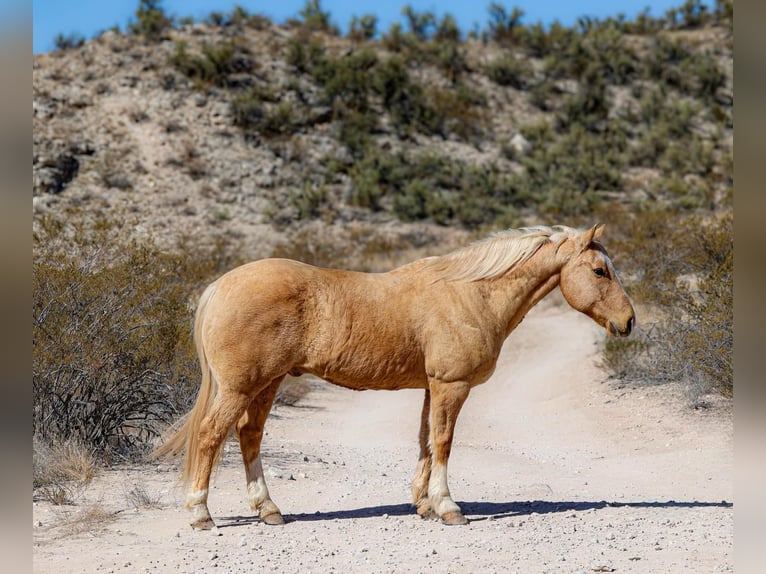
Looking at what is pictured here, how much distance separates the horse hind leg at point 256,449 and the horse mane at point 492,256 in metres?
1.62

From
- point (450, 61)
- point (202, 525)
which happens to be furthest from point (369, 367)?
point (450, 61)

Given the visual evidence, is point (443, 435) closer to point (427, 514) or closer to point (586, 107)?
point (427, 514)

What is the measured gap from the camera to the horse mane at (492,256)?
7449mm

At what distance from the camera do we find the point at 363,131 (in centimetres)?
3694

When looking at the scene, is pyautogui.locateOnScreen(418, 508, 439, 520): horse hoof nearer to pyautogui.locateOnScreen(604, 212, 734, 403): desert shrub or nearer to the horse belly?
the horse belly

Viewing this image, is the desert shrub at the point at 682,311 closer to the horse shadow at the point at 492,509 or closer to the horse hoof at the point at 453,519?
the horse shadow at the point at 492,509

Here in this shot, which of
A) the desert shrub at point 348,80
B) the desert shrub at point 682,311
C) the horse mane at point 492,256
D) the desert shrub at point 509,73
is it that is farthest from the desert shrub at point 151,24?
the horse mane at point 492,256

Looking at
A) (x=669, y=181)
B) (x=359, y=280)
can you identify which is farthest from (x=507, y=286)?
(x=669, y=181)

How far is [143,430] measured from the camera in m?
10.9

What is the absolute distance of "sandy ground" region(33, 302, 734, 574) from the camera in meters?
6.18

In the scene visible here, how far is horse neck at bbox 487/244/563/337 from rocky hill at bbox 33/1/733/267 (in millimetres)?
17925

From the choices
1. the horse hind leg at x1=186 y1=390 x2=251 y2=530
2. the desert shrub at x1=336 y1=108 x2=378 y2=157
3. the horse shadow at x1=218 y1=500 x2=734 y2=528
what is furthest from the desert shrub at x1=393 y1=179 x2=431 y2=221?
the horse hind leg at x1=186 y1=390 x2=251 y2=530

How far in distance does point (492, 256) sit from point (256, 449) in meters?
2.45

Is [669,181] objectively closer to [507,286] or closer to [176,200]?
[176,200]
